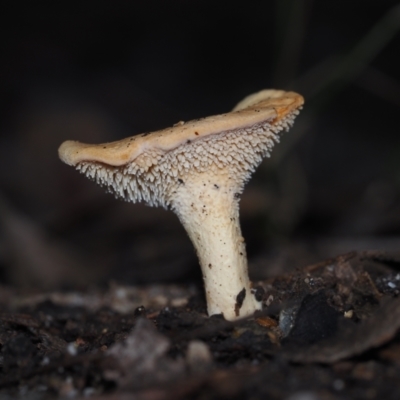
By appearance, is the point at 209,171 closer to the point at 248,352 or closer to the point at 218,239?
the point at 218,239

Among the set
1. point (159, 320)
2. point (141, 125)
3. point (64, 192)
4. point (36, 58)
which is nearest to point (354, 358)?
point (159, 320)

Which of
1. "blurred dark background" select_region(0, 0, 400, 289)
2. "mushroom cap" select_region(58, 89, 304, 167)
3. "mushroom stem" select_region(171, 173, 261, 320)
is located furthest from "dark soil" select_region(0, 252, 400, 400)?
"blurred dark background" select_region(0, 0, 400, 289)

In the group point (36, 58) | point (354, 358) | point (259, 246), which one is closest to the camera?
point (354, 358)

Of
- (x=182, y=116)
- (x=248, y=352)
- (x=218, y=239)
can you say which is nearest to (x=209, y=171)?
(x=218, y=239)

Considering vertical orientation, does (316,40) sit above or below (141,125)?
above

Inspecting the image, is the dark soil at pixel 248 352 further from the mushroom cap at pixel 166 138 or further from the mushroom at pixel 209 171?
the mushroom cap at pixel 166 138

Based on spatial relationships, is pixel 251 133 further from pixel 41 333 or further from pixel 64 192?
pixel 64 192

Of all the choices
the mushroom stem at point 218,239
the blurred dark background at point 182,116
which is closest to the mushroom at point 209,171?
the mushroom stem at point 218,239

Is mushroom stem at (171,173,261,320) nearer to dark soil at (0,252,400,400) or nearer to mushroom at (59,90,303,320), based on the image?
mushroom at (59,90,303,320)
